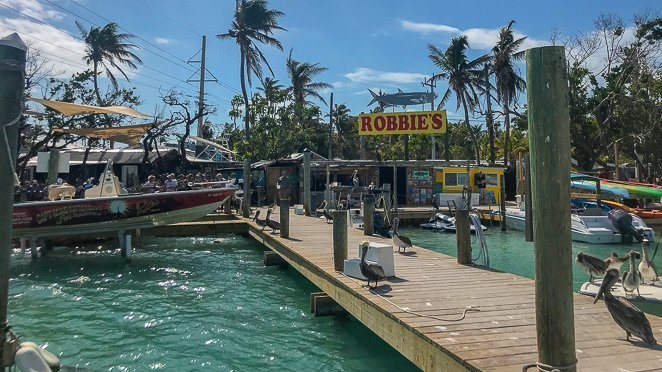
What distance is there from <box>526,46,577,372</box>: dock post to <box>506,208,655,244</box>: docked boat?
1420cm

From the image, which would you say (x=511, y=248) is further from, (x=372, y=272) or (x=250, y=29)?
(x=250, y=29)

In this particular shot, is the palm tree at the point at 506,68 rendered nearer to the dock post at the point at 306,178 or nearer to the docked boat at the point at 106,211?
the dock post at the point at 306,178

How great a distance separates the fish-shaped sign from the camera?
3120 centimetres

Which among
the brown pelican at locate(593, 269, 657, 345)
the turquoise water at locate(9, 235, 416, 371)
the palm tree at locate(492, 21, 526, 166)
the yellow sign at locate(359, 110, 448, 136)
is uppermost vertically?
the palm tree at locate(492, 21, 526, 166)

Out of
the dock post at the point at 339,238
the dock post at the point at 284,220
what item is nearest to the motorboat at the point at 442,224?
the dock post at the point at 284,220

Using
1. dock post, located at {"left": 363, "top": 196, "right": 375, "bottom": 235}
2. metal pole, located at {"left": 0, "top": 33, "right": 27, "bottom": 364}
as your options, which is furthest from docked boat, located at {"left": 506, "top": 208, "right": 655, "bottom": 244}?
metal pole, located at {"left": 0, "top": 33, "right": 27, "bottom": 364}

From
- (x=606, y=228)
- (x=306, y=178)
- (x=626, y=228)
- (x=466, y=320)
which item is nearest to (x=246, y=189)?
(x=306, y=178)

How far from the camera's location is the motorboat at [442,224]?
20.2 m

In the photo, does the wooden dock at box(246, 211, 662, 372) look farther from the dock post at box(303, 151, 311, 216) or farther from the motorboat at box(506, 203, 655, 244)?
the motorboat at box(506, 203, 655, 244)

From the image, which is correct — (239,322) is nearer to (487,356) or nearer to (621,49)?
(487,356)

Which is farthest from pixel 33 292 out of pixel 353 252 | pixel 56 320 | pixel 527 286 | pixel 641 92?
pixel 641 92

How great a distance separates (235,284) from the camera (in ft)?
35.5

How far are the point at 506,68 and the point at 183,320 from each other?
114ft

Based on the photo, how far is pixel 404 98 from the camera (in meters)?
31.5
